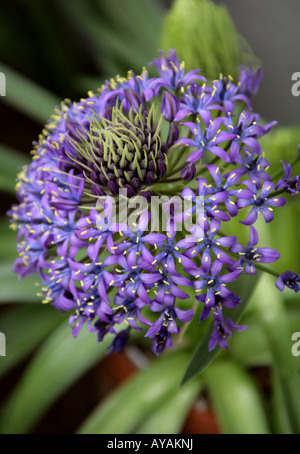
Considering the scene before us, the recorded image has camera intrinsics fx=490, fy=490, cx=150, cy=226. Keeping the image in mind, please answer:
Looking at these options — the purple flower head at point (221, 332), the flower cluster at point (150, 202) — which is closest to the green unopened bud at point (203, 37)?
the flower cluster at point (150, 202)

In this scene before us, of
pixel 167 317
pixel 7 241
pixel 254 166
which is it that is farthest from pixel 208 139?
pixel 7 241

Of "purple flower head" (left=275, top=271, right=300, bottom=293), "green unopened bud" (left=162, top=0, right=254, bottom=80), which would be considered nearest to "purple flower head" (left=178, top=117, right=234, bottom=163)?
"purple flower head" (left=275, top=271, right=300, bottom=293)

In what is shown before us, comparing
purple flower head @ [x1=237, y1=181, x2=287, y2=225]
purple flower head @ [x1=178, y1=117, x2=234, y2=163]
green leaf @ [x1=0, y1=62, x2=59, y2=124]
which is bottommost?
purple flower head @ [x1=237, y1=181, x2=287, y2=225]

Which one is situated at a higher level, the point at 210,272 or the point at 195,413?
the point at 210,272

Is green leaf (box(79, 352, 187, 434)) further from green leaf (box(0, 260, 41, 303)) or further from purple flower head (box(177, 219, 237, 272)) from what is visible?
purple flower head (box(177, 219, 237, 272))

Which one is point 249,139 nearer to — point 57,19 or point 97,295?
point 97,295

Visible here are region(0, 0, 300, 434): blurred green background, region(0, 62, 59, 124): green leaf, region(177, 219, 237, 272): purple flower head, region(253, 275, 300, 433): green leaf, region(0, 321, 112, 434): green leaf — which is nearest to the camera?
region(177, 219, 237, 272): purple flower head
